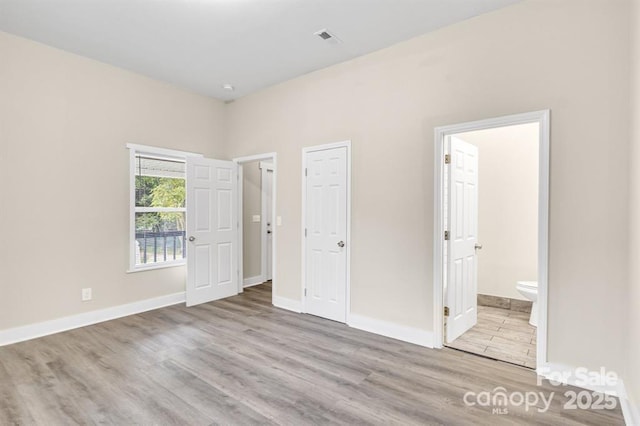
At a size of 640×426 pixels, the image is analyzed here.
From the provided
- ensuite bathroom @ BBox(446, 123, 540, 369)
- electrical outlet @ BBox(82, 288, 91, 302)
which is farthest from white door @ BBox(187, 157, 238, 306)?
ensuite bathroom @ BBox(446, 123, 540, 369)

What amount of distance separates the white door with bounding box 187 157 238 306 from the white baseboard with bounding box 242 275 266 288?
52cm

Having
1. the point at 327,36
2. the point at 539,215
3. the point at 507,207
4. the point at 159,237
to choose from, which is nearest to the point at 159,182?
the point at 159,237

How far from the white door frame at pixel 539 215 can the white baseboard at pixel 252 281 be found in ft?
11.2

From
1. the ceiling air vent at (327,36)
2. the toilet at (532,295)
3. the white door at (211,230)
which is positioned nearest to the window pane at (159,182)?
the white door at (211,230)

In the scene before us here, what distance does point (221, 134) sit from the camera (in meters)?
5.16

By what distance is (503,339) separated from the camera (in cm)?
327

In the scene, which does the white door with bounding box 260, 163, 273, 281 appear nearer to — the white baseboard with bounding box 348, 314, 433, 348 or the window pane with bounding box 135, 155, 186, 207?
the window pane with bounding box 135, 155, 186, 207

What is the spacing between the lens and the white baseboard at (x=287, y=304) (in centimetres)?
419

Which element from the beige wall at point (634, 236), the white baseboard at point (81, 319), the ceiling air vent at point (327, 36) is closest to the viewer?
the beige wall at point (634, 236)

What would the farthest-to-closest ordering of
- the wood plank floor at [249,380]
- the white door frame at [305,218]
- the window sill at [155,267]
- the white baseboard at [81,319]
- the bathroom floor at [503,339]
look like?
the window sill at [155,267]
the white door frame at [305,218]
the white baseboard at [81,319]
the bathroom floor at [503,339]
the wood plank floor at [249,380]

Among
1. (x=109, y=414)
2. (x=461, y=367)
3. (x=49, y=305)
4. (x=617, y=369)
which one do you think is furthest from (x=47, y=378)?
(x=617, y=369)

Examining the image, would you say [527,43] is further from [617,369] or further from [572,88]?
[617,369]

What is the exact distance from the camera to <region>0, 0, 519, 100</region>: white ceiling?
2.72m

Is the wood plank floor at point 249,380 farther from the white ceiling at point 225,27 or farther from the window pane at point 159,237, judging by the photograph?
the white ceiling at point 225,27
